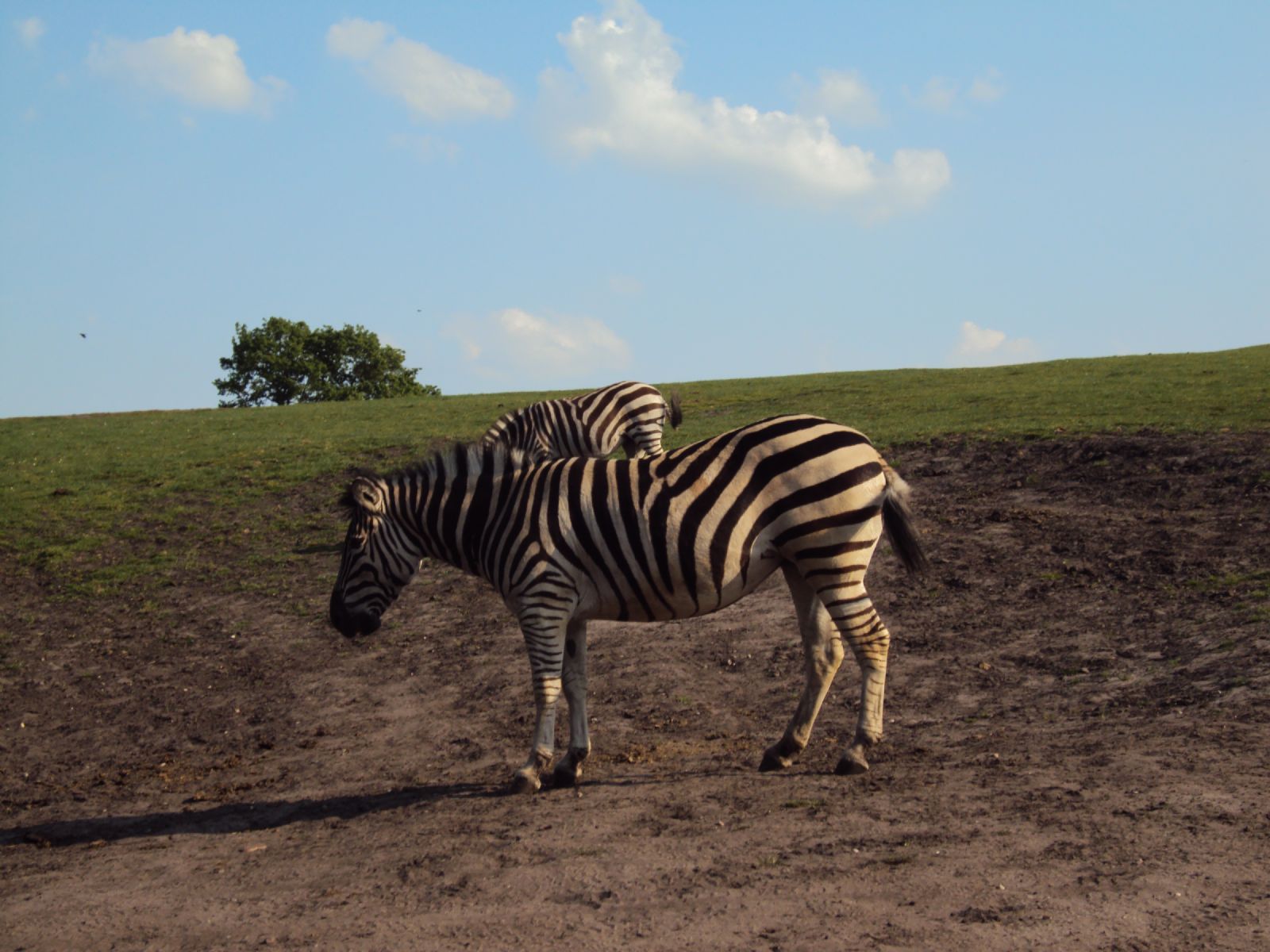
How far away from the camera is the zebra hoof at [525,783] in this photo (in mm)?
8273

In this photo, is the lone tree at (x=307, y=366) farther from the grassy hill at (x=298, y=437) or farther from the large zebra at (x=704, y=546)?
the large zebra at (x=704, y=546)

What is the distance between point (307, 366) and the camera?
69.1m

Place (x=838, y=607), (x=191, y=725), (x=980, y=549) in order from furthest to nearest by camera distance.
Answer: (x=980, y=549), (x=191, y=725), (x=838, y=607)

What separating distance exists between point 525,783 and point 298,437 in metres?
22.9

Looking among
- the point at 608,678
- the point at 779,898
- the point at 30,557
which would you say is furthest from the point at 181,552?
the point at 779,898

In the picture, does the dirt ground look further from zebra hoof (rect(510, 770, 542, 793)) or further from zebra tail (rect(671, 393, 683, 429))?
zebra tail (rect(671, 393, 683, 429))

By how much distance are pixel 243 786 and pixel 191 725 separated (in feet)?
8.71

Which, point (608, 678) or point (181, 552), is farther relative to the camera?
point (181, 552)

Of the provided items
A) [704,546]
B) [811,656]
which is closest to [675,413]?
[811,656]

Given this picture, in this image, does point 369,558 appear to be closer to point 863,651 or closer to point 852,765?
point 863,651

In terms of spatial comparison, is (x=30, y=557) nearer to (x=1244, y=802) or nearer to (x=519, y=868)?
(x=519, y=868)

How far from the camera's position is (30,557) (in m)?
18.4

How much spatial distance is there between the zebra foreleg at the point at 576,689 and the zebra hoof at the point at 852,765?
6.45 feet

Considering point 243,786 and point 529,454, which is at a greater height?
point 529,454
